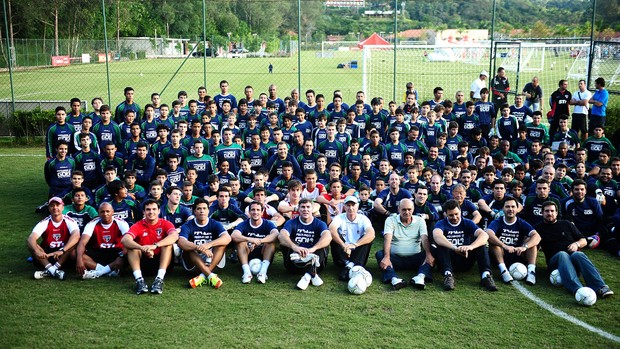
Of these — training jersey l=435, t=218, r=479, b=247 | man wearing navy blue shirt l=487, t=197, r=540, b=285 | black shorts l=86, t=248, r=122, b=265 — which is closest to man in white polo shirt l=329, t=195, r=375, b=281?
training jersey l=435, t=218, r=479, b=247

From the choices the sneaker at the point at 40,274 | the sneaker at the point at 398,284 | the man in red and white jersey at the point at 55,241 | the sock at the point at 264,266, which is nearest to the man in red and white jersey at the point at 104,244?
the man in red and white jersey at the point at 55,241

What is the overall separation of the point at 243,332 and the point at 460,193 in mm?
4014

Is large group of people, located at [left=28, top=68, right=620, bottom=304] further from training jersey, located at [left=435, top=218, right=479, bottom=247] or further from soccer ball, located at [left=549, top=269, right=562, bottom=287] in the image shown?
soccer ball, located at [left=549, top=269, right=562, bottom=287]

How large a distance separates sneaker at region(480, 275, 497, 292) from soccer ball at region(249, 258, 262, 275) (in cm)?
283

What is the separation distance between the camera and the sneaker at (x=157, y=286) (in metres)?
7.05

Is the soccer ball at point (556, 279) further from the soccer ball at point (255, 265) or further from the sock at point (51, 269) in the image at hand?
the sock at point (51, 269)

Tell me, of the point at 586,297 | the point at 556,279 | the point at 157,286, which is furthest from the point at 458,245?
the point at 157,286

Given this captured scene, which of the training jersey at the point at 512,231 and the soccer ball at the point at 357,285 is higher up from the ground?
the training jersey at the point at 512,231

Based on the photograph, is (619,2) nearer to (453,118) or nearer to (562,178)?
(453,118)

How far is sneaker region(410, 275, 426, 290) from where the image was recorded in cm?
724

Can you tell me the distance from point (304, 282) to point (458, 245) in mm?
2061

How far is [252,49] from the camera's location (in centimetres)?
3306

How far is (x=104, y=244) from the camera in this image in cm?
776

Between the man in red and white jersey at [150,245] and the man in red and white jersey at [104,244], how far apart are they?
1.18 ft
